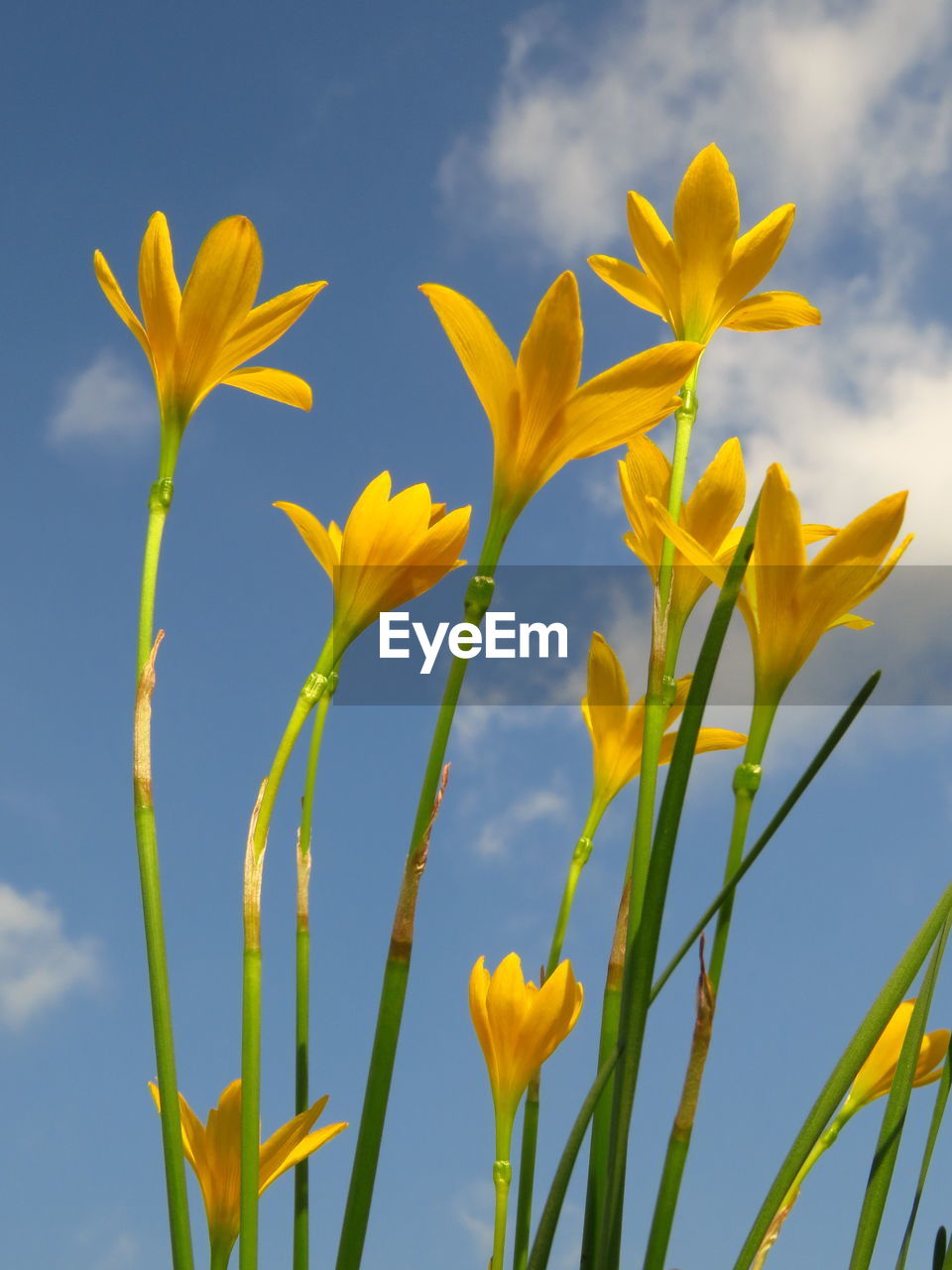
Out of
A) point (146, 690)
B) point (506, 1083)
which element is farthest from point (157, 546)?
point (506, 1083)

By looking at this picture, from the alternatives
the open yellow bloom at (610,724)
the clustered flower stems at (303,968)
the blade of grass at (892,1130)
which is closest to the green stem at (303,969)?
the clustered flower stems at (303,968)

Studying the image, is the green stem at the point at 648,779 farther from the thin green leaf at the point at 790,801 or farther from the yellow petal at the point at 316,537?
the yellow petal at the point at 316,537

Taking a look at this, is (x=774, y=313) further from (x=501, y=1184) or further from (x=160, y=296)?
(x=501, y=1184)

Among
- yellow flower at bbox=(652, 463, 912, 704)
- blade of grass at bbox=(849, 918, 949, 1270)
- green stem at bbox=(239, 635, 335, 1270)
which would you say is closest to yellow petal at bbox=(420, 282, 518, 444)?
yellow flower at bbox=(652, 463, 912, 704)

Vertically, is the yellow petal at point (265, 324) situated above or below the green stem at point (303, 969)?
above

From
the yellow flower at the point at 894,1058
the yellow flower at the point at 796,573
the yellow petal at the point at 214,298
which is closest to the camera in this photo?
the yellow flower at the point at 796,573

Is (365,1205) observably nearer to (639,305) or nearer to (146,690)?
(146,690)
